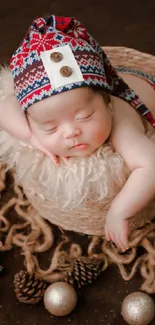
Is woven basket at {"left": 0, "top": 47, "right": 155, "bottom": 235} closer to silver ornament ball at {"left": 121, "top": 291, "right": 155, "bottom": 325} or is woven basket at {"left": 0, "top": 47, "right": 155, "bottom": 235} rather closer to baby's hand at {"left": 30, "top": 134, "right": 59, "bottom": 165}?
baby's hand at {"left": 30, "top": 134, "right": 59, "bottom": 165}

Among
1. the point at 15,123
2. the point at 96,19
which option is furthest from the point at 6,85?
the point at 96,19

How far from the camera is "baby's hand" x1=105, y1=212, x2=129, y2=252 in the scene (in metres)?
1.08

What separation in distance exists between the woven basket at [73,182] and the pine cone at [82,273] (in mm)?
86

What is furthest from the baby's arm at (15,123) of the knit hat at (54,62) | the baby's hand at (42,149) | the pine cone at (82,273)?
the pine cone at (82,273)

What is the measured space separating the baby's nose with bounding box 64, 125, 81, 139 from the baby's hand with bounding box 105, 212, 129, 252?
7.2 inches

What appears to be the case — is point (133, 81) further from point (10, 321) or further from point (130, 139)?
point (10, 321)

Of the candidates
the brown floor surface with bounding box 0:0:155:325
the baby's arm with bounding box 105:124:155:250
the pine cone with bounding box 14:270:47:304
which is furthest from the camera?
the brown floor surface with bounding box 0:0:155:325

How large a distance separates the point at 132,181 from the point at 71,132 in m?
0.16

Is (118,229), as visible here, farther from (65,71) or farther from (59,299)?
(65,71)

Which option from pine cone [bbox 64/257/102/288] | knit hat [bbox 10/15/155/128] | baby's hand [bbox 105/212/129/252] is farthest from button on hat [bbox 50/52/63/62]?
pine cone [bbox 64/257/102/288]

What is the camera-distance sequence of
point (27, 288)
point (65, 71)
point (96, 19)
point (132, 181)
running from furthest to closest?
point (96, 19), point (27, 288), point (132, 181), point (65, 71)

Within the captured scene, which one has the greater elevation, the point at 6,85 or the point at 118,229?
the point at 6,85

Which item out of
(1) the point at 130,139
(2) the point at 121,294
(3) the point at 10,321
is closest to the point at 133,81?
(1) the point at 130,139

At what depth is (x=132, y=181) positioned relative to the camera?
107 cm
